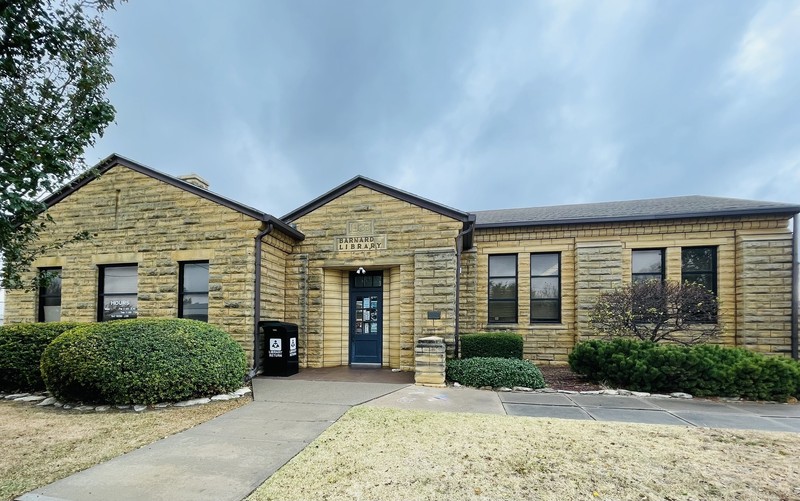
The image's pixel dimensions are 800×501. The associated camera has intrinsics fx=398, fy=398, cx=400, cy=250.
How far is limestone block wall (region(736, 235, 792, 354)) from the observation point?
35.5ft

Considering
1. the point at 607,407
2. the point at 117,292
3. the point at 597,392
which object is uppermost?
the point at 117,292

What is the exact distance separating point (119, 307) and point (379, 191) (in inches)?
297

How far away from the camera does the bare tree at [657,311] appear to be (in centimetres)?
961

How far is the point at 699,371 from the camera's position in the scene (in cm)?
793

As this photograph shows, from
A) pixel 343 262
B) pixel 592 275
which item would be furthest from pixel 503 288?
pixel 343 262

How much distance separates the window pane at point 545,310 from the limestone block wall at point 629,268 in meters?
0.25

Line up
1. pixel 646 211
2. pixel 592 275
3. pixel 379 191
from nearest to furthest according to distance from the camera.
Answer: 1. pixel 379 191
2. pixel 592 275
3. pixel 646 211

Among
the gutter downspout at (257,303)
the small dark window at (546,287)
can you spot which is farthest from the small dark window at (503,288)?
the gutter downspout at (257,303)

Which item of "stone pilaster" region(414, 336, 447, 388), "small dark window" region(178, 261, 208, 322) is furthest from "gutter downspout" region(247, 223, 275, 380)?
"stone pilaster" region(414, 336, 447, 388)

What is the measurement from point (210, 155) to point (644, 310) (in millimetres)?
27123

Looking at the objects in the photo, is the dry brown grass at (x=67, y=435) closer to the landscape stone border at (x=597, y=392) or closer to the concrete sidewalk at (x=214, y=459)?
the concrete sidewalk at (x=214, y=459)

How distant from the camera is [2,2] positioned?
3.58 m

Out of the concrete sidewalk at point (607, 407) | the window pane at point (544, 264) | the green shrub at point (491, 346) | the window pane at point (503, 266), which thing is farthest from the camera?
the window pane at point (503, 266)

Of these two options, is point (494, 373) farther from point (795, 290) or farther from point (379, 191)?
point (795, 290)
